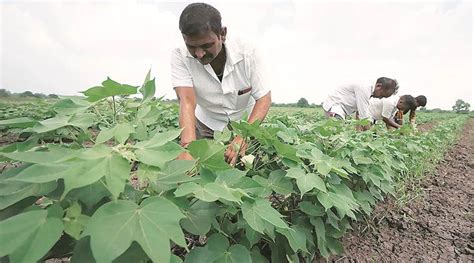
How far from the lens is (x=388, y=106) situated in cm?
506

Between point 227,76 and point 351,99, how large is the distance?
8.38 ft

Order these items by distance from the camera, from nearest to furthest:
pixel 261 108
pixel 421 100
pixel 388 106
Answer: pixel 261 108 → pixel 388 106 → pixel 421 100

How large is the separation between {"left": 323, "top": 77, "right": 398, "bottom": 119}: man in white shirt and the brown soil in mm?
1253


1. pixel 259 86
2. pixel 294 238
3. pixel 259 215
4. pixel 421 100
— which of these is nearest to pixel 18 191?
pixel 259 215

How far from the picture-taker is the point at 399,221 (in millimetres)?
2459

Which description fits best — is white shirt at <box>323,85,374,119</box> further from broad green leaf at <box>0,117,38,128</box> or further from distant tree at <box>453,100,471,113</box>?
distant tree at <box>453,100,471,113</box>

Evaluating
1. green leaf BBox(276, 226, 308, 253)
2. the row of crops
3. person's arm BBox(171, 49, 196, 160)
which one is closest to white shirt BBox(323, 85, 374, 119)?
person's arm BBox(171, 49, 196, 160)

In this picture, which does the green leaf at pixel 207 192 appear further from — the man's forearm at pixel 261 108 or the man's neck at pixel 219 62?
the man's neck at pixel 219 62

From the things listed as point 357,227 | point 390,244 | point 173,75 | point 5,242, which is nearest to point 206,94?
point 173,75

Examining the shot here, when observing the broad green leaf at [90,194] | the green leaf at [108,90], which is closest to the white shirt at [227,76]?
the green leaf at [108,90]

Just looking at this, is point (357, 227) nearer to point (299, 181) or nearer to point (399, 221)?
point (399, 221)

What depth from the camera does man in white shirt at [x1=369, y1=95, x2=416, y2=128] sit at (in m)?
5.05

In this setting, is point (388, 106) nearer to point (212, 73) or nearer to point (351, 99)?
point (351, 99)

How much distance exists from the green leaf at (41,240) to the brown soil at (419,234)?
1646mm
